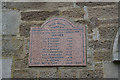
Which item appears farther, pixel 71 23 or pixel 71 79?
pixel 71 23

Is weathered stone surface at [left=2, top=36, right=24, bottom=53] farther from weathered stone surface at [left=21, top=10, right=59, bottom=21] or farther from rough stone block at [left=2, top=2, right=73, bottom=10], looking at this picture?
rough stone block at [left=2, top=2, right=73, bottom=10]

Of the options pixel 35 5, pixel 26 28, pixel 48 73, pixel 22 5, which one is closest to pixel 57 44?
pixel 48 73

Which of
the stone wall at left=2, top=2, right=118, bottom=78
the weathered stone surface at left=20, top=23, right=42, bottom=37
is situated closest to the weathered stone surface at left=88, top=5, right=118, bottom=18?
the stone wall at left=2, top=2, right=118, bottom=78

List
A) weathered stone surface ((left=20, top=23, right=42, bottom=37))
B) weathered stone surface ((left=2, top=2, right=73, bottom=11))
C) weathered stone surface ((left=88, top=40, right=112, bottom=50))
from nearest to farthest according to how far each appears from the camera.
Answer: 1. weathered stone surface ((left=88, top=40, right=112, bottom=50))
2. weathered stone surface ((left=20, top=23, right=42, bottom=37))
3. weathered stone surface ((left=2, top=2, right=73, bottom=11))

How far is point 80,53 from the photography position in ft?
9.95

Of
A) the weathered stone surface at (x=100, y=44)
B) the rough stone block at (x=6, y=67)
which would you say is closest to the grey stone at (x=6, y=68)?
the rough stone block at (x=6, y=67)

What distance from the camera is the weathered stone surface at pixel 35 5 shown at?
3315 millimetres

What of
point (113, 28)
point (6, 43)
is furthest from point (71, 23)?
point (6, 43)

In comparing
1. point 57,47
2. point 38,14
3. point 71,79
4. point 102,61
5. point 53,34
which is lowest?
point 71,79

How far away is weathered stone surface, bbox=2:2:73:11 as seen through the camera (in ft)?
10.9

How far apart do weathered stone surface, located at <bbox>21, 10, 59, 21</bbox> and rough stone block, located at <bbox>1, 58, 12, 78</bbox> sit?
70 cm

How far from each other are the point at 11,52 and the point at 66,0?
1.21 metres

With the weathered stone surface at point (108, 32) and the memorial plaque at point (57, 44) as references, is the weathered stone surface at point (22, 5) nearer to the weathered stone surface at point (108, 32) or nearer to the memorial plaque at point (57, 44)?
the memorial plaque at point (57, 44)

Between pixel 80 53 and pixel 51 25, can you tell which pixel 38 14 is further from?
pixel 80 53
